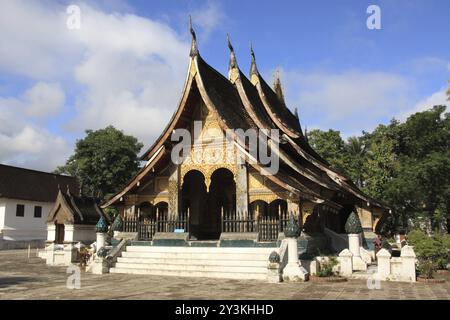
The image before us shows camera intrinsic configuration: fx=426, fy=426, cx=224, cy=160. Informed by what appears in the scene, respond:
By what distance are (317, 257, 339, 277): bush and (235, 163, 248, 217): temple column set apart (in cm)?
372

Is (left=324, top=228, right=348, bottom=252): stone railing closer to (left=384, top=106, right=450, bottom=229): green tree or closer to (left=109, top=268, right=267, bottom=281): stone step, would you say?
(left=109, top=268, right=267, bottom=281): stone step

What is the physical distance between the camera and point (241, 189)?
16.6 metres

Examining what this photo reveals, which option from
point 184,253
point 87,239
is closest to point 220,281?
point 184,253

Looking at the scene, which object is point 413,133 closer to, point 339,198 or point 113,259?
point 339,198

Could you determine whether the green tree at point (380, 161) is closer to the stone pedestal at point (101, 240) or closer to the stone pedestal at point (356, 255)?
the stone pedestal at point (356, 255)

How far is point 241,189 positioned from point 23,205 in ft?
92.4

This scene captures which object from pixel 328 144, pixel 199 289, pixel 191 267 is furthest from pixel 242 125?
pixel 328 144

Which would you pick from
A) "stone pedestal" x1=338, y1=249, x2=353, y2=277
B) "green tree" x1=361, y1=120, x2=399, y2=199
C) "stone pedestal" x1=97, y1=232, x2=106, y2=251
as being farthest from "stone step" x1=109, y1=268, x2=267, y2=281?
"green tree" x1=361, y1=120, x2=399, y2=199

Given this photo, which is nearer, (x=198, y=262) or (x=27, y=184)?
(x=198, y=262)

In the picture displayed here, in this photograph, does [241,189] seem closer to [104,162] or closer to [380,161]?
[380,161]

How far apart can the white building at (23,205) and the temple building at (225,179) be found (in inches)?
741

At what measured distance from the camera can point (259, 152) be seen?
17.3m

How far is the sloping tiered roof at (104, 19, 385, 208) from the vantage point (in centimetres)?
1678

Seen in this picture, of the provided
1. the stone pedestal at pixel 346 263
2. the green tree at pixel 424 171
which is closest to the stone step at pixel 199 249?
the stone pedestal at pixel 346 263
